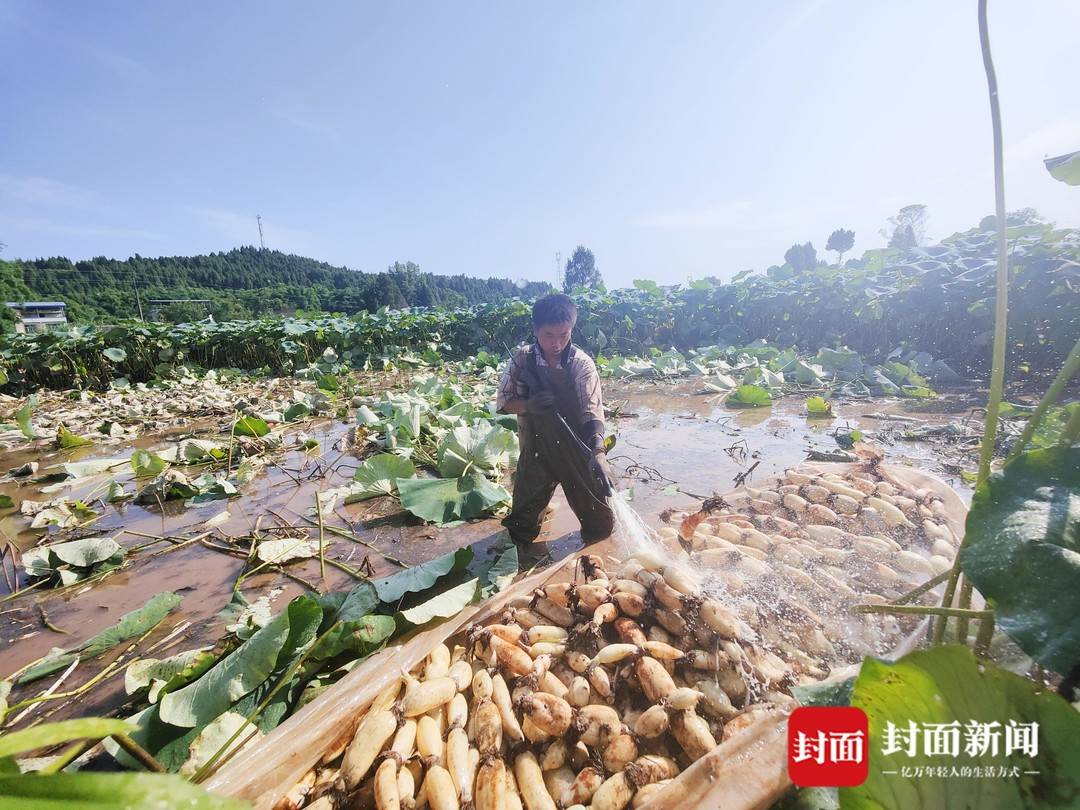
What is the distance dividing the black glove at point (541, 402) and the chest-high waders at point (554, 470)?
53 mm

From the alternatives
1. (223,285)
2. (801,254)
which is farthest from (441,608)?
(223,285)

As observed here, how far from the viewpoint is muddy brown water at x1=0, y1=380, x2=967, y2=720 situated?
94.3 inches

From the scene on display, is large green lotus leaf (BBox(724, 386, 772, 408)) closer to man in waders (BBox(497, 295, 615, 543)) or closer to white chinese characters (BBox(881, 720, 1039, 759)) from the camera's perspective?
man in waders (BBox(497, 295, 615, 543))

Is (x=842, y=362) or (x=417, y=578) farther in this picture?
(x=842, y=362)

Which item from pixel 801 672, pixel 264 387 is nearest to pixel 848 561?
pixel 801 672

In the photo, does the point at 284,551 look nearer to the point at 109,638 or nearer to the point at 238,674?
the point at 109,638

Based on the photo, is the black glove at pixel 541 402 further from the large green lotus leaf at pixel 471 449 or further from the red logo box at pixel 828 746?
the red logo box at pixel 828 746

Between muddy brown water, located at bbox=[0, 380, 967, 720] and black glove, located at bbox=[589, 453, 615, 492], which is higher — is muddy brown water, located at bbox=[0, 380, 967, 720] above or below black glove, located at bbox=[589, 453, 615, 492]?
below

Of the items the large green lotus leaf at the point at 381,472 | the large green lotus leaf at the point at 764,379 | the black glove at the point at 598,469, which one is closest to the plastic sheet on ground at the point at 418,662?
the black glove at the point at 598,469

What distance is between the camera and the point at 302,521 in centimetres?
351

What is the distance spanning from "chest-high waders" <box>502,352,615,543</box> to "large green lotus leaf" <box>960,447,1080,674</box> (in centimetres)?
200

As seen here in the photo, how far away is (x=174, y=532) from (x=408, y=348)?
1044cm

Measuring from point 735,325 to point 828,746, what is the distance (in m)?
11.7

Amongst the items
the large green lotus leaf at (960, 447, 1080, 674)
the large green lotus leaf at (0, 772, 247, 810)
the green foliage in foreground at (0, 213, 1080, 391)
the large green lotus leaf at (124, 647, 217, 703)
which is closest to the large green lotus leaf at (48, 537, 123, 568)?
the large green lotus leaf at (124, 647, 217, 703)
